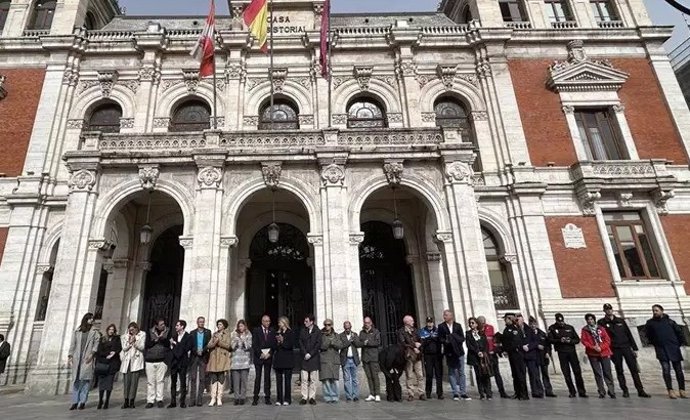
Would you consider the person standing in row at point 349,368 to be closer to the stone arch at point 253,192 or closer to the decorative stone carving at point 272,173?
the stone arch at point 253,192

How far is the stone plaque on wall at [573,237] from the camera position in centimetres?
1633

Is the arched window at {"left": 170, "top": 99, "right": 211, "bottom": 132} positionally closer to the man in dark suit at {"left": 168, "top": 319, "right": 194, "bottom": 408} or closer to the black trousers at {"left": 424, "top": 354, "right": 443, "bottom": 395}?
the man in dark suit at {"left": 168, "top": 319, "right": 194, "bottom": 408}

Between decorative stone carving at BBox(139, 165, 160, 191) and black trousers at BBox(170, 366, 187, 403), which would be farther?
decorative stone carving at BBox(139, 165, 160, 191)

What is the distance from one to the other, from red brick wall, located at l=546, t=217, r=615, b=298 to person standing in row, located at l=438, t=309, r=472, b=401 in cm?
871

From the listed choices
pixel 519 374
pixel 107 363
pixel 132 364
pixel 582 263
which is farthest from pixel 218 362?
pixel 582 263

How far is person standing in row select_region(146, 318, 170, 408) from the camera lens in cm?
876

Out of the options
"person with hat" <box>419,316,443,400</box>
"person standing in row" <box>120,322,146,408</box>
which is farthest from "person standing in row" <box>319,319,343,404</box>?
"person standing in row" <box>120,322,146,408</box>

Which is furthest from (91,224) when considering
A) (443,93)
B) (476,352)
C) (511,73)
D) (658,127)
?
(658,127)

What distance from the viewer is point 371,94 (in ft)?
63.4

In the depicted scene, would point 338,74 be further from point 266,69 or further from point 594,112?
point 594,112

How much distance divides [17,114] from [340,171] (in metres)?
15.5

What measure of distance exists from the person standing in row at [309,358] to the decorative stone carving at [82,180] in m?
8.72

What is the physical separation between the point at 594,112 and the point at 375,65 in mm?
10495

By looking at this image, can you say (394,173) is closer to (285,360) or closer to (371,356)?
(371,356)
